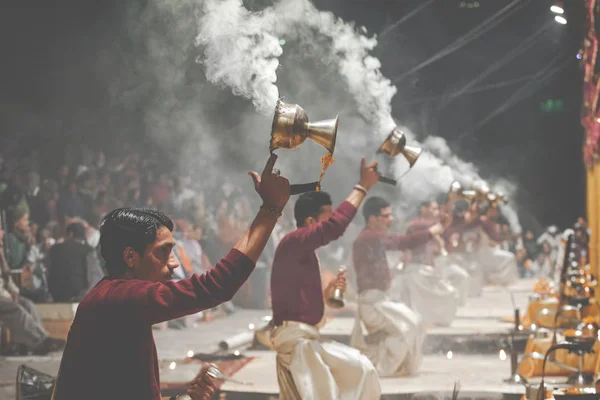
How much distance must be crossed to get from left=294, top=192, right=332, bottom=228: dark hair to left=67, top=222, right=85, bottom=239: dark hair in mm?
4756

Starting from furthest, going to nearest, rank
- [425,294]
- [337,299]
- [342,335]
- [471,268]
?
[471,268]
[425,294]
[342,335]
[337,299]

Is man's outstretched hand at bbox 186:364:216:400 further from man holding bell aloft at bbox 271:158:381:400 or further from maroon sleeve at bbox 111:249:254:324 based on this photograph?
man holding bell aloft at bbox 271:158:381:400

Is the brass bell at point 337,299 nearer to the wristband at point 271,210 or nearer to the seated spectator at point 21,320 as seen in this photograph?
the wristband at point 271,210

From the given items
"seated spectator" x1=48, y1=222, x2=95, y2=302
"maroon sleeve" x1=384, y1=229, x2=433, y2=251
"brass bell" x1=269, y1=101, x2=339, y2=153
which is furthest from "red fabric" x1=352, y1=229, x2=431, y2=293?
"brass bell" x1=269, y1=101, x2=339, y2=153

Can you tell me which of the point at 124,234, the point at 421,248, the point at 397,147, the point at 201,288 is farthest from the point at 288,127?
the point at 421,248

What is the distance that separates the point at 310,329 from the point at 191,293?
2.52 meters

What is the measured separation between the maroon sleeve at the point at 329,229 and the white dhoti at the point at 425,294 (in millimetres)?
6643

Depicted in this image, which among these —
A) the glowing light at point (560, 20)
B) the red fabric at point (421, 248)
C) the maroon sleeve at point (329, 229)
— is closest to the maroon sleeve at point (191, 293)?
the maroon sleeve at point (329, 229)

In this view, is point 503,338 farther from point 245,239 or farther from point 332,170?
point 245,239

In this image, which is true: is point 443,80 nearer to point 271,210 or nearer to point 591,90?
point 591,90

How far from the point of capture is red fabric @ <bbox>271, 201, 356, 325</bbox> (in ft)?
17.2

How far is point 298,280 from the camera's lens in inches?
208

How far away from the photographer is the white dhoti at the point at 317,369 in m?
4.99

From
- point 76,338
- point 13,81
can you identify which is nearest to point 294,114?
point 76,338
